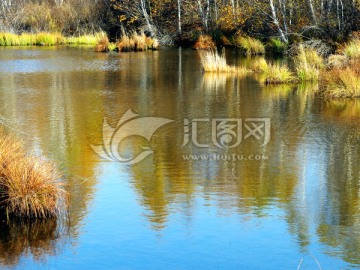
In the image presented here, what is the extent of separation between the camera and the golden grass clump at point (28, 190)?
A: 700cm

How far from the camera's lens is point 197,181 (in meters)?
8.71

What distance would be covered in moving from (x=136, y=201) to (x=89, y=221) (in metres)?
0.83

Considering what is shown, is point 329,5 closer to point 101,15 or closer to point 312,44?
point 312,44

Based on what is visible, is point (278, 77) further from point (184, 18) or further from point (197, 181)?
point (184, 18)

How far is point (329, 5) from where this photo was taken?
25719mm

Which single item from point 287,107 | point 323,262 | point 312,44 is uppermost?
point 312,44

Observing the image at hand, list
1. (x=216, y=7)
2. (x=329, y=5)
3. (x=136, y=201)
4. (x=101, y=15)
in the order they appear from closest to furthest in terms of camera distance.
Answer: (x=136, y=201)
(x=329, y=5)
(x=216, y=7)
(x=101, y=15)

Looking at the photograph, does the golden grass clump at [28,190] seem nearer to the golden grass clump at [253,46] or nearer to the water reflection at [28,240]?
the water reflection at [28,240]

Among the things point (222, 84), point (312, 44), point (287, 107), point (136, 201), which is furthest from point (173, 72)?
point (136, 201)

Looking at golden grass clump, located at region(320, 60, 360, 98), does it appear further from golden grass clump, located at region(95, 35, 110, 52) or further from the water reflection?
golden grass clump, located at region(95, 35, 110, 52)

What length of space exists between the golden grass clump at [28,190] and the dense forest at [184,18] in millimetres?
18978

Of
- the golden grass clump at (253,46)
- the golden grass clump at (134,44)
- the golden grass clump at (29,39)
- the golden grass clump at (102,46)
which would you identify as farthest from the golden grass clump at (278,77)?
the golden grass clump at (29,39)

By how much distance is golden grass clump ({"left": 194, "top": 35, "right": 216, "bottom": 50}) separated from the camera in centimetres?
3055

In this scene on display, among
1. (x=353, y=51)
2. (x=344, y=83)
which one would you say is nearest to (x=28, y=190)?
(x=344, y=83)
